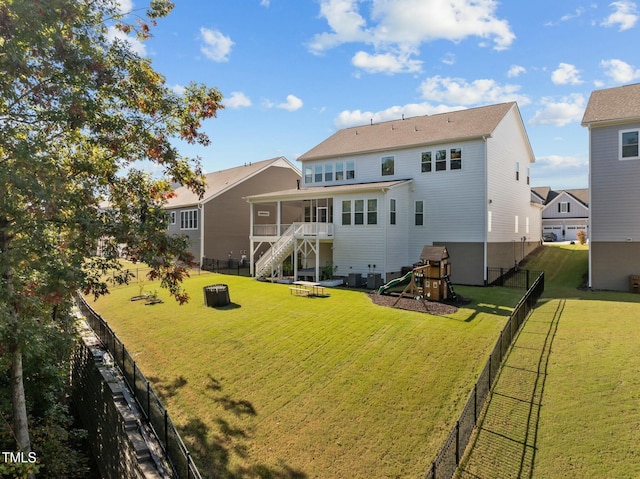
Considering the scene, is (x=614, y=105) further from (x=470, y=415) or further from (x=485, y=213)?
(x=470, y=415)

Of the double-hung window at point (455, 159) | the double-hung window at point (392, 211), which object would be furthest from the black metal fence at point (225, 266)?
the double-hung window at point (455, 159)

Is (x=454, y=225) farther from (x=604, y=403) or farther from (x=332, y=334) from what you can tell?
(x=604, y=403)

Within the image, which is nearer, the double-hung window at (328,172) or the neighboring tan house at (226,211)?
the double-hung window at (328,172)

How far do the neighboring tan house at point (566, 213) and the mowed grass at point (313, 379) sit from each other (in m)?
36.1

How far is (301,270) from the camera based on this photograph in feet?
83.1

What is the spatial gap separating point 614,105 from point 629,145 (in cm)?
241

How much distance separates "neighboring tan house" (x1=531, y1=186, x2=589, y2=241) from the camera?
4581 cm

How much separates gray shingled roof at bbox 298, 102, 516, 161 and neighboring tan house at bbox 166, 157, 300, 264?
6694 mm

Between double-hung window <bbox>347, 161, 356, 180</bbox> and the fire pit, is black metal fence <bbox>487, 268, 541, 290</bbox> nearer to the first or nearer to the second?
double-hung window <bbox>347, 161, 356, 180</bbox>

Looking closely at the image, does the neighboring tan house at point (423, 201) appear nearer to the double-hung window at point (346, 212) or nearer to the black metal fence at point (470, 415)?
the double-hung window at point (346, 212)

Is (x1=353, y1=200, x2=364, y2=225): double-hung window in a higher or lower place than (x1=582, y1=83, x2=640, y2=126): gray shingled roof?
lower

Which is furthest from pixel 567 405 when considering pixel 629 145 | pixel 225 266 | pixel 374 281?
pixel 225 266

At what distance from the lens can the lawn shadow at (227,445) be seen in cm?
724

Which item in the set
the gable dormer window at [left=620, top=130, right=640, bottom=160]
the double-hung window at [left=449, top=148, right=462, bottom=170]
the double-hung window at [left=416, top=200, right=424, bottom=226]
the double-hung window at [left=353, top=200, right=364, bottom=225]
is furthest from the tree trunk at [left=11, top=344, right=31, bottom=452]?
the gable dormer window at [left=620, top=130, right=640, bottom=160]
